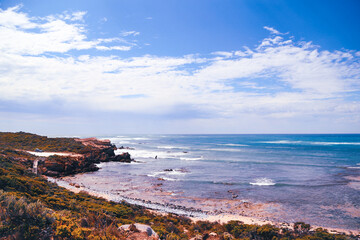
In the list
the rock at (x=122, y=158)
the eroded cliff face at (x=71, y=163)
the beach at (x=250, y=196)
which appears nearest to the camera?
the beach at (x=250, y=196)

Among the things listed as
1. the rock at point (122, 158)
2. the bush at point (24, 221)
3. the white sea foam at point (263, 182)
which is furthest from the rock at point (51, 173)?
the white sea foam at point (263, 182)

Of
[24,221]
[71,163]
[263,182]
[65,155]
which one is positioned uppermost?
[24,221]

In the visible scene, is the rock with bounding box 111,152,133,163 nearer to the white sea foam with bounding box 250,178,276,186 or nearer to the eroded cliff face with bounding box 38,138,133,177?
the eroded cliff face with bounding box 38,138,133,177

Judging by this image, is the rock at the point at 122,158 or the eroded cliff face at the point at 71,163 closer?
the eroded cliff face at the point at 71,163

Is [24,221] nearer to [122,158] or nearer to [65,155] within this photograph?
[65,155]

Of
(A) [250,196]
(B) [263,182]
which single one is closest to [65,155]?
(A) [250,196]

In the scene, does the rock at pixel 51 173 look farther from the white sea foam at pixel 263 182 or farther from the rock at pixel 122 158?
the white sea foam at pixel 263 182

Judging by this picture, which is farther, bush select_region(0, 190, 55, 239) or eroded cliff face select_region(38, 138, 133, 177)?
eroded cliff face select_region(38, 138, 133, 177)

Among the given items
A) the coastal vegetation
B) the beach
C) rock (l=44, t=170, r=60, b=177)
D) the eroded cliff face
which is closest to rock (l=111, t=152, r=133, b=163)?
the eroded cliff face

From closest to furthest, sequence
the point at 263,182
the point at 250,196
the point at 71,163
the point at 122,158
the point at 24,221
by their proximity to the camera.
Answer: the point at 24,221 → the point at 250,196 → the point at 263,182 → the point at 71,163 → the point at 122,158

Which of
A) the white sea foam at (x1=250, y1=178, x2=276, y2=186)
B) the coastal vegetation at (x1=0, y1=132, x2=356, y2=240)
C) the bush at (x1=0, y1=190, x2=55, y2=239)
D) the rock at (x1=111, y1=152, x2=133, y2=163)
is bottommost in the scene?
the rock at (x1=111, y1=152, x2=133, y2=163)

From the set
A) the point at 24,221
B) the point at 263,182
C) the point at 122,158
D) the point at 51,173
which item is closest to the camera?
the point at 24,221

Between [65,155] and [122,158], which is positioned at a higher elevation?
[65,155]

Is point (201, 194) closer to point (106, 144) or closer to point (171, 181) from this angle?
point (171, 181)
